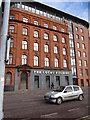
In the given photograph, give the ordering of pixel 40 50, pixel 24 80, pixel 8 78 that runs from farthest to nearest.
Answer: pixel 40 50, pixel 24 80, pixel 8 78

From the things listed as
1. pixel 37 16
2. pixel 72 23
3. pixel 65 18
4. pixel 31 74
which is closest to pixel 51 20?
pixel 37 16

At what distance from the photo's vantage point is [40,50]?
94.4 feet

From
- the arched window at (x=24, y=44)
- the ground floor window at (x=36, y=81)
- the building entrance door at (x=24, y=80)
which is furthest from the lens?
the arched window at (x=24, y=44)

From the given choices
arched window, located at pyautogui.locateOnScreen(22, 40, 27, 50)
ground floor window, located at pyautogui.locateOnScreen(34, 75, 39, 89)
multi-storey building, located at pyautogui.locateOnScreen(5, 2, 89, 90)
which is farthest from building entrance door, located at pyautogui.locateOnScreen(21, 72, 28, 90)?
arched window, located at pyautogui.locateOnScreen(22, 40, 27, 50)

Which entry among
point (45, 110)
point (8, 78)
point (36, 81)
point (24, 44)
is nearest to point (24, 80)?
point (36, 81)

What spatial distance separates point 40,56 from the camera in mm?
28391

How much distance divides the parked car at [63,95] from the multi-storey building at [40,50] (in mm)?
15615

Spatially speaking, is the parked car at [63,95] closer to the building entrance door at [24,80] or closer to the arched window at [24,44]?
the building entrance door at [24,80]

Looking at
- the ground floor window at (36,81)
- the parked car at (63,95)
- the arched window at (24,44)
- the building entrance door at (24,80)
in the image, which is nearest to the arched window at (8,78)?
the building entrance door at (24,80)

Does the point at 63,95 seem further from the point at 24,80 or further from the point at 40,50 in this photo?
the point at 40,50

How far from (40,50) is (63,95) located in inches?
770

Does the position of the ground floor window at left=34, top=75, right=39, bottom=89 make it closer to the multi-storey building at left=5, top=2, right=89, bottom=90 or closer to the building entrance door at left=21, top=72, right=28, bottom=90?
the multi-storey building at left=5, top=2, right=89, bottom=90

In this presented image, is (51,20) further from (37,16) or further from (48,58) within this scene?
(48,58)

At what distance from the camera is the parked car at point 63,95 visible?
391 inches
